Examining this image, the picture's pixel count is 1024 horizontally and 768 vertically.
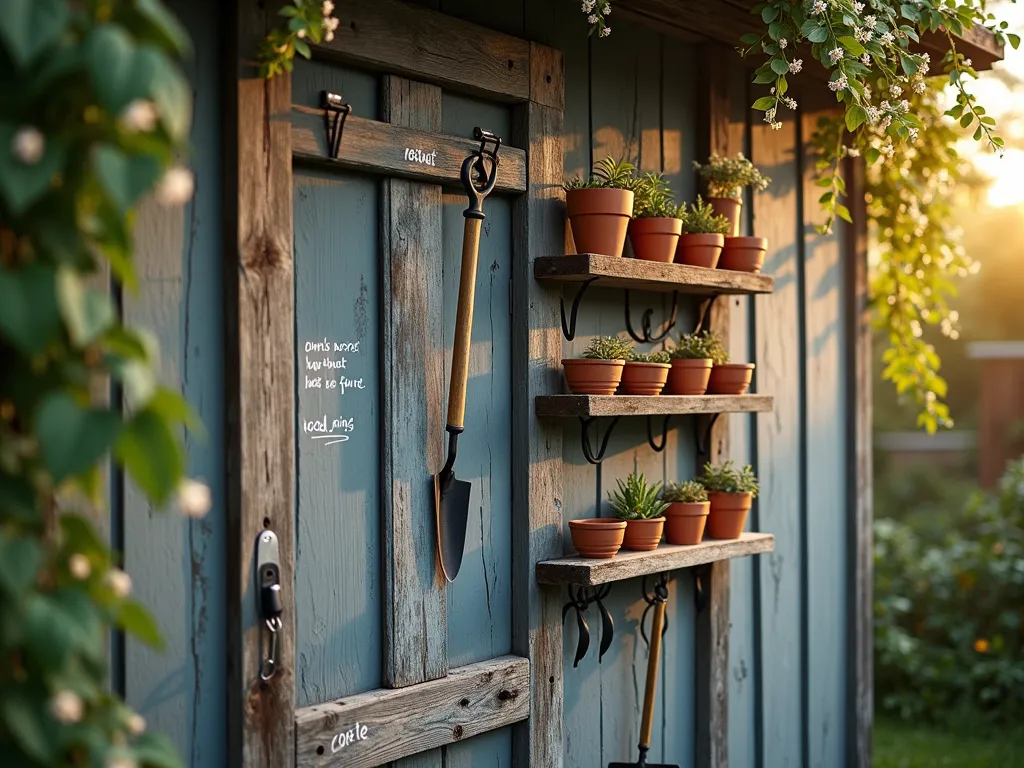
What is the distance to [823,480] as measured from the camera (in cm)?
373

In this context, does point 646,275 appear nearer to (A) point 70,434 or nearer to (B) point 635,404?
(B) point 635,404

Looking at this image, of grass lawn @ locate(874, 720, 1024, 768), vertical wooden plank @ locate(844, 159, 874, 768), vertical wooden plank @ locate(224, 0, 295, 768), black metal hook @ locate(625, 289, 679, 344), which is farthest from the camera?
grass lawn @ locate(874, 720, 1024, 768)

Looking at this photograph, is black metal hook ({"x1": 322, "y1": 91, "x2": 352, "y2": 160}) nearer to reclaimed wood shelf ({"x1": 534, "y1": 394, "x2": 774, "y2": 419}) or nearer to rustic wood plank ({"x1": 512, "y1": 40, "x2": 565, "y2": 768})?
rustic wood plank ({"x1": 512, "y1": 40, "x2": 565, "y2": 768})

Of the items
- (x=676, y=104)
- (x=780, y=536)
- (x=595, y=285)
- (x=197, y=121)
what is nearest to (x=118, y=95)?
(x=197, y=121)

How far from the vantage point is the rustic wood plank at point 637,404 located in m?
2.50

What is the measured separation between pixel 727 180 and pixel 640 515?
3.15 ft

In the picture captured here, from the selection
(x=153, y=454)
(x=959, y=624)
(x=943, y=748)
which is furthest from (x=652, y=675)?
(x=959, y=624)

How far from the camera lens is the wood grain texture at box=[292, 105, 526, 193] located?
209cm

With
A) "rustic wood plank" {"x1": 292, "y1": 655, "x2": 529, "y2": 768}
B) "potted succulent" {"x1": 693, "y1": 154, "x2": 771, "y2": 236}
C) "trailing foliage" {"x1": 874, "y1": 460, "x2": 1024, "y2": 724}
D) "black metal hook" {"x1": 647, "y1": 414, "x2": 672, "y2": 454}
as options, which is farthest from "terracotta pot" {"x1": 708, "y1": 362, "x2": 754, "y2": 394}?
"trailing foliage" {"x1": 874, "y1": 460, "x2": 1024, "y2": 724}

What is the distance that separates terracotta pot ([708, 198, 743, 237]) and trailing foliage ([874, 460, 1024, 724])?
295 cm

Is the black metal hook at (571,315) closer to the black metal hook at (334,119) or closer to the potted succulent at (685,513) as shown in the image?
the potted succulent at (685,513)

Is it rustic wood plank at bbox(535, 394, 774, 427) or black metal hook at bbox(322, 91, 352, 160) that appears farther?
rustic wood plank at bbox(535, 394, 774, 427)

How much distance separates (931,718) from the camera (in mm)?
5121

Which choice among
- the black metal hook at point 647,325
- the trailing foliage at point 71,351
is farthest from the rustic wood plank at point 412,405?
the trailing foliage at point 71,351
